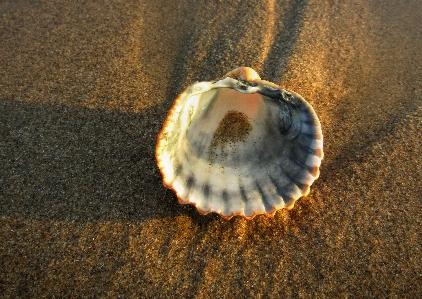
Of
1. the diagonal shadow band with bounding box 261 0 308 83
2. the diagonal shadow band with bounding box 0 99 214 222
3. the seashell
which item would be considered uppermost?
the diagonal shadow band with bounding box 261 0 308 83

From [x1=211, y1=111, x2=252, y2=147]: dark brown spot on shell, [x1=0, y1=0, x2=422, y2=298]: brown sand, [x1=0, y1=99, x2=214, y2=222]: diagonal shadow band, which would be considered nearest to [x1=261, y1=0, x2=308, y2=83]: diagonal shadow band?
[x1=0, y1=0, x2=422, y2=298]: brown sand

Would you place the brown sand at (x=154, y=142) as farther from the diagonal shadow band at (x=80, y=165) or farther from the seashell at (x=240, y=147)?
the seashell at (x=240, y=147)

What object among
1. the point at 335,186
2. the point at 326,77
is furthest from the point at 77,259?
the point at 326,77

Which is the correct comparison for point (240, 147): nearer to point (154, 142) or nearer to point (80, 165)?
point (154, 142)

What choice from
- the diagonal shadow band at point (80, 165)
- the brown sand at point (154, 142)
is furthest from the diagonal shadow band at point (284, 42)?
the diagonal shadow band at point (80, 165)

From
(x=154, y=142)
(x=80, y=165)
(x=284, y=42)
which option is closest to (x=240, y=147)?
(x=154, y=142)

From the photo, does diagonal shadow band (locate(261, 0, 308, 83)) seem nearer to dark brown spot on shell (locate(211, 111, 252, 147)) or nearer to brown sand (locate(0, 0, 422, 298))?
brown sand (locate(0, 0, 422, 298))
